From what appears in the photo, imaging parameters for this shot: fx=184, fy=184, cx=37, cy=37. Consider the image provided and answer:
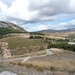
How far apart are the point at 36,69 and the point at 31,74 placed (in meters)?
2.73

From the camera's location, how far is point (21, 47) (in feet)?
492

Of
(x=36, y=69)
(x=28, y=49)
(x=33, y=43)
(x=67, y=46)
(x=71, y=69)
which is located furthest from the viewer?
(x=33, y=43)

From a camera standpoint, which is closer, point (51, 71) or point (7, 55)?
point (51, 71)

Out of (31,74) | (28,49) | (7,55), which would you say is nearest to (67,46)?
(7,55)

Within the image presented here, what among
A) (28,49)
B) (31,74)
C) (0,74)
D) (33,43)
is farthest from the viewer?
(33,43)

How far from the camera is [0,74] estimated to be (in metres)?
13.5

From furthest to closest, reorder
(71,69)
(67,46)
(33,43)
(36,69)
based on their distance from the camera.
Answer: (33,43) < (67,46) < (71,69) < (36,69)

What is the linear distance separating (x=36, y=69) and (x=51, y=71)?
1.89 m

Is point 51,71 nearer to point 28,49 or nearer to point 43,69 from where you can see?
point 43,69

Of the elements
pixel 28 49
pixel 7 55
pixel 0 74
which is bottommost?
pixel 28 49

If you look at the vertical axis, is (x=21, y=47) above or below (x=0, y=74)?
below

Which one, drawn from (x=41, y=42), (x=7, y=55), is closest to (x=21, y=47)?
(x=41, y=42)

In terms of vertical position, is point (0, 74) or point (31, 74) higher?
point (0, 74)

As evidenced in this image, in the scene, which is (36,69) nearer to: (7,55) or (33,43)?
(7,55)
